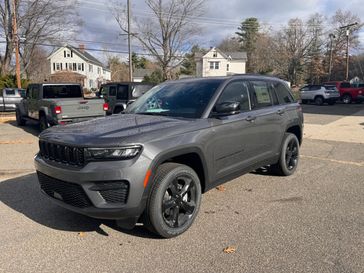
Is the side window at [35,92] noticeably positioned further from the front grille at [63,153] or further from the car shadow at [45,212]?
the front grille at [63,153]

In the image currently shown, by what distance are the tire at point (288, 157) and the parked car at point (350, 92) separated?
23.5 m

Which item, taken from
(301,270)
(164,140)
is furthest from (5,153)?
(301,270)

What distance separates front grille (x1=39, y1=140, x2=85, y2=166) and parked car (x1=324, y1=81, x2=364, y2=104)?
89.6 ft

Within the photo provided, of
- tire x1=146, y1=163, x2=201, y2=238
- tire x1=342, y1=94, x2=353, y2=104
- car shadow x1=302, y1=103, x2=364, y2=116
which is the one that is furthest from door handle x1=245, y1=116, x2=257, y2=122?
tire x1=342, y1=94, x2=353, y2=104

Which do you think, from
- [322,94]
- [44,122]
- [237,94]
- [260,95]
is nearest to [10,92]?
[44,122]

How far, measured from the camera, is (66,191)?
3.51m

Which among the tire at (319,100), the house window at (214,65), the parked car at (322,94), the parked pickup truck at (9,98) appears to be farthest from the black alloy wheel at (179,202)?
the house window at (214,65)

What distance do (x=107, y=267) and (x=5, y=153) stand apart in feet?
20.8

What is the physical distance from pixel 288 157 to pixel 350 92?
2404 centimetres

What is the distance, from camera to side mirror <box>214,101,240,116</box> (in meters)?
4.08

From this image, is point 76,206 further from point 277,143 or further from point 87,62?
point 87,62

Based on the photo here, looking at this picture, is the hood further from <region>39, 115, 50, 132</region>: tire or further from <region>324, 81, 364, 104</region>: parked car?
<region>324, 81, 364, 104</region>: parked car

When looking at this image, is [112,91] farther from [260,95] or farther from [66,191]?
[66,191]

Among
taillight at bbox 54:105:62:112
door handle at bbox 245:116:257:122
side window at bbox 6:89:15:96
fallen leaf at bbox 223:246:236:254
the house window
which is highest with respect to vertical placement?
the house window
